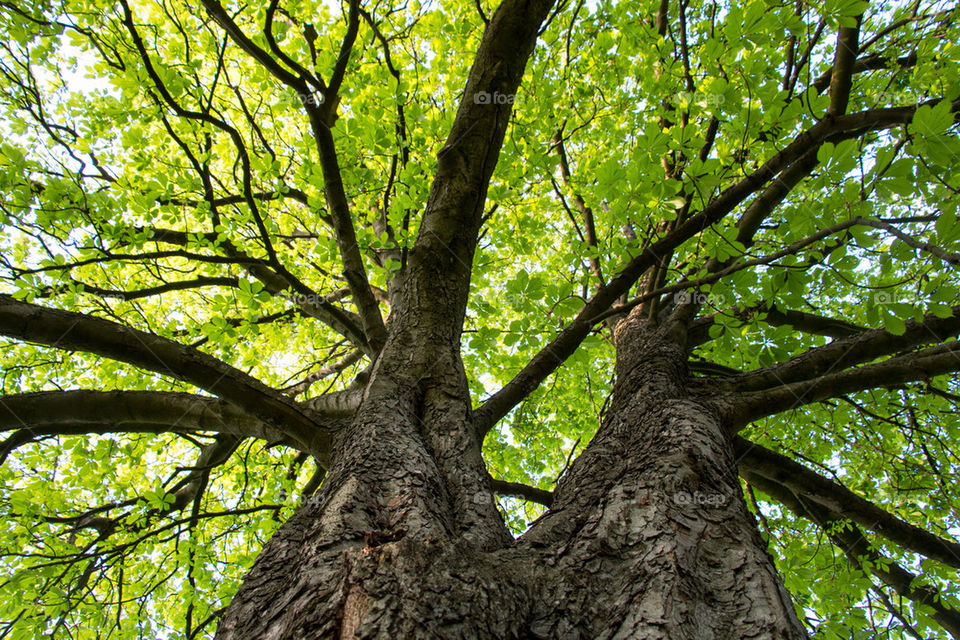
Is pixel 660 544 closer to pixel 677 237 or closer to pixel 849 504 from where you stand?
pixel 677 237

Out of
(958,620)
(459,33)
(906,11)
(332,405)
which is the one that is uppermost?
(459,33)

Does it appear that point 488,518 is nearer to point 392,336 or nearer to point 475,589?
point 475,589

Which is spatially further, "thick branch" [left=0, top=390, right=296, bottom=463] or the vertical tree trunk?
"thick branch" [left=0, top=390, right=296, bottom=463]

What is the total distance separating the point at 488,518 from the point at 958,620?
4733 mm

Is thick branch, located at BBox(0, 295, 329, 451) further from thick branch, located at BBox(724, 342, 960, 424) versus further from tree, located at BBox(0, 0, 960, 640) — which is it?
thick branch, located at BBox(724, 342, 960, 424)

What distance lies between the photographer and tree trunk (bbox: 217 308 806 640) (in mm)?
1112

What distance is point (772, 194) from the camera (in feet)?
11.2

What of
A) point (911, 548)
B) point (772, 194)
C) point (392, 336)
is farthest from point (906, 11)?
point (392, 336)

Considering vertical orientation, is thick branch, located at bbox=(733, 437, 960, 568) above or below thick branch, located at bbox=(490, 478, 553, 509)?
below

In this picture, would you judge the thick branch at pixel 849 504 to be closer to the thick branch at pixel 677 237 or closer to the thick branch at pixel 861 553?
the thick branch at pixel 861 553

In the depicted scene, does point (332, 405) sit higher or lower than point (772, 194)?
lower

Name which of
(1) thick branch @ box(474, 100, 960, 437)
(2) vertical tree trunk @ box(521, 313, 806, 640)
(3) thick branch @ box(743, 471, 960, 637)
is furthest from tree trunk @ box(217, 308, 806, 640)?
(3) thick branch @ box(743, 471, 960, 637)

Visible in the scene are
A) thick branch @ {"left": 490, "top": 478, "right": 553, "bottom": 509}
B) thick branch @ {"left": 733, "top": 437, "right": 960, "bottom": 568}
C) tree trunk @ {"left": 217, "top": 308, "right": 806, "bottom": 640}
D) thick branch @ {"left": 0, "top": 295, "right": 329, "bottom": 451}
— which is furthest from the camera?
thick branch @ {"left": 490, "top": 478, "right": 553, "bottom": 509}

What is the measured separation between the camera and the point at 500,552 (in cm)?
148
